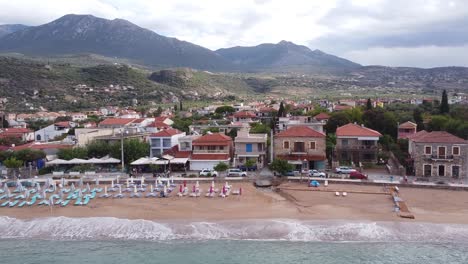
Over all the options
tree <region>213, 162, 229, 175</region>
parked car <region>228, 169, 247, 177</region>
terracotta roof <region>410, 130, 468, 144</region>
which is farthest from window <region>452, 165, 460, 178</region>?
tree <region>213, 162, 229, 175</region>

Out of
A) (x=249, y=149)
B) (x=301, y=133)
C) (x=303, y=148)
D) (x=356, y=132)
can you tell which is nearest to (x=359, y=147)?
(x=356, y=132)

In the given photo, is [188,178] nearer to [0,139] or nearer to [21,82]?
[0,139]

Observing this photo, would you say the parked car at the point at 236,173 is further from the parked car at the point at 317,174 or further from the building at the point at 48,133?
the building at the point at 48,133

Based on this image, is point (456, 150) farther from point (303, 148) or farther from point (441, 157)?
point (303, 148)

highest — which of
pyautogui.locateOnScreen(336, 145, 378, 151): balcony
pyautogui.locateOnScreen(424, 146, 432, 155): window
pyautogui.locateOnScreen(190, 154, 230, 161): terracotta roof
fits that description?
pyautogui.locateOnScreen(424, 146, 432, 155): window

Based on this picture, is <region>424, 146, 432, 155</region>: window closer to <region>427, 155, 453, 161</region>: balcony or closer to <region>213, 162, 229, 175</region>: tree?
<region>427, 155, 453, 161</region>: balcony

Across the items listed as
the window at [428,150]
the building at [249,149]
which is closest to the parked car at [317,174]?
the building at [249,149]

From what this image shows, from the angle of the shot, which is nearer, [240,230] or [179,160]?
[240,230]
